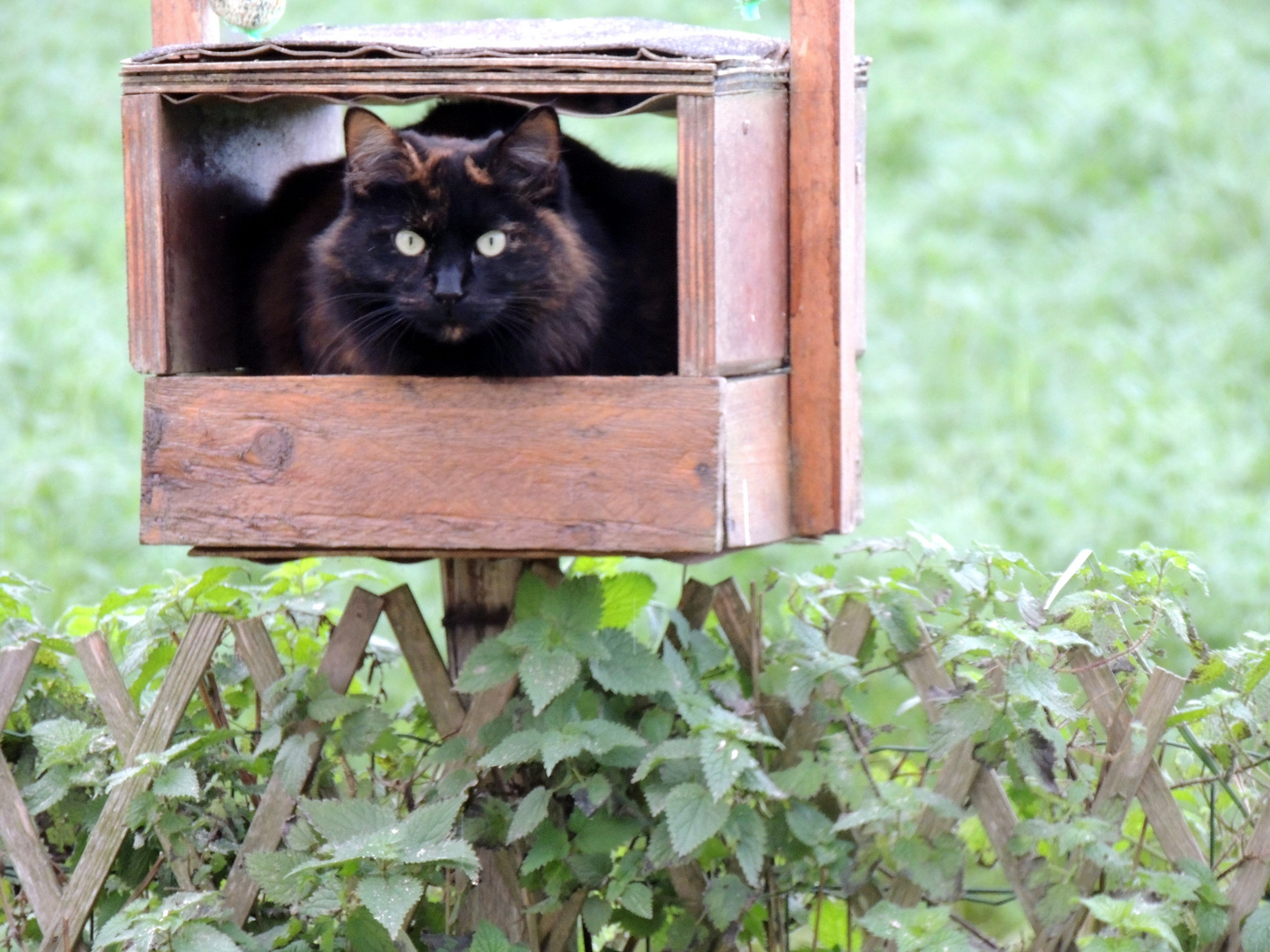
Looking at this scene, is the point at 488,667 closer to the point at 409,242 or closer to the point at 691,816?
the point at 691,816

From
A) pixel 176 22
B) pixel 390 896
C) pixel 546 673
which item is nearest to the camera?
pixel 390 896

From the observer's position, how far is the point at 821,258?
2.21 metres

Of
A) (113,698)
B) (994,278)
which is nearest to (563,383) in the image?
(113,698)

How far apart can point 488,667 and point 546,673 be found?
0.11m

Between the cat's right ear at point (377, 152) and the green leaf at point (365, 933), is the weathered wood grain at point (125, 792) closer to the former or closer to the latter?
the green leaf at point (365, 933)

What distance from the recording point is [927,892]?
212 cm

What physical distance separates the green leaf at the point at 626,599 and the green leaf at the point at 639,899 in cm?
39

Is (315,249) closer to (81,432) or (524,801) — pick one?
(524,801)

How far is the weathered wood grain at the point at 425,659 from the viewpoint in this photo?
2.32 meters

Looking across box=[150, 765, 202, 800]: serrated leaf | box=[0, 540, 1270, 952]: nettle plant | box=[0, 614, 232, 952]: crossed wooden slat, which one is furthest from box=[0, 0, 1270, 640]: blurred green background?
box=[150, 765, 202, 800]: serrated leaf

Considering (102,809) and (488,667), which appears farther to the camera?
(102,809)

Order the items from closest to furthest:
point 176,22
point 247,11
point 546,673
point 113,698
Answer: point 546,673 → point 113,698 → point 247,11 → point 176,22

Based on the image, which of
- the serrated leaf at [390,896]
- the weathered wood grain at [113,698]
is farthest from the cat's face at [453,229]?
the serrated leaf at [390,896]

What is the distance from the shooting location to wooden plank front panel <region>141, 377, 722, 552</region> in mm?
2027
